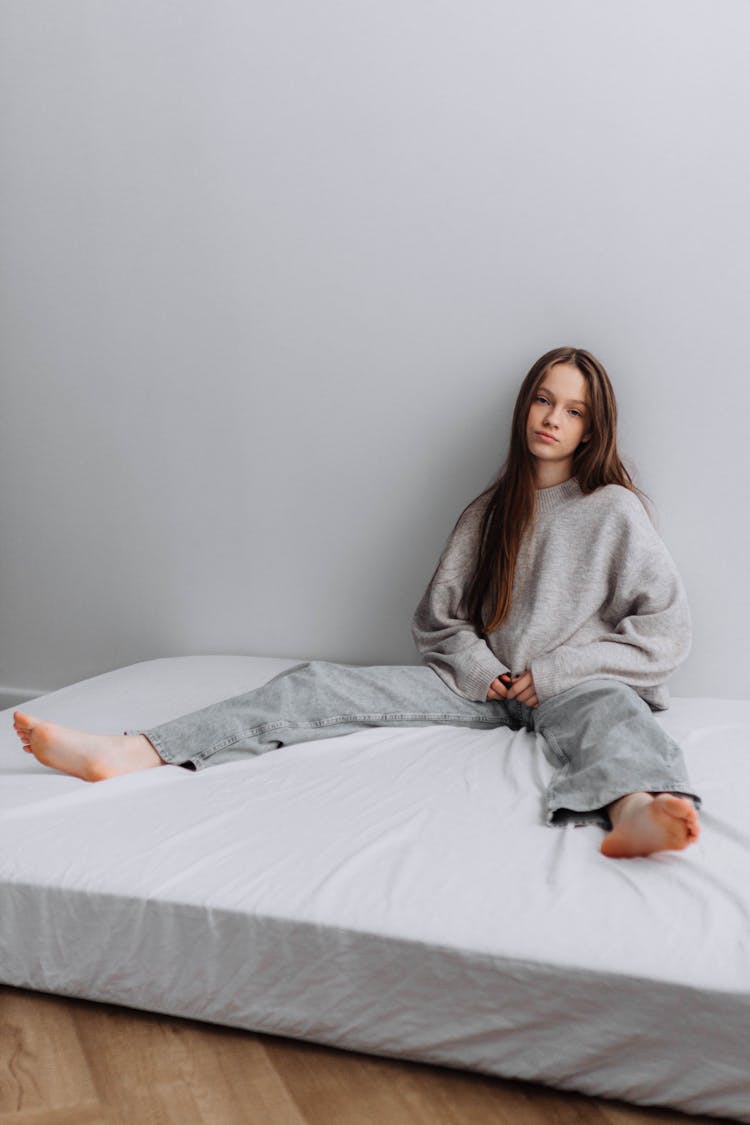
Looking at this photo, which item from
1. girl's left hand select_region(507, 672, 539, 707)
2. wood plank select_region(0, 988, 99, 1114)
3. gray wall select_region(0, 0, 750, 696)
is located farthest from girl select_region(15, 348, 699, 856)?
wood plank select_region(0, 988, 99, 1114)

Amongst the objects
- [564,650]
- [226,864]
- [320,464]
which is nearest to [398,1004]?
[226,864]

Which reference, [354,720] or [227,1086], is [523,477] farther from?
[227,1086]

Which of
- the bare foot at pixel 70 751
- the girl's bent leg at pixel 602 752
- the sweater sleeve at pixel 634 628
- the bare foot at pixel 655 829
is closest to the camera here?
the bare foot at pixel 655 829

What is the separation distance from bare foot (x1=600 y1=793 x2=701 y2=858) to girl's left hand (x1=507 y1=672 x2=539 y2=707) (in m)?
0.44

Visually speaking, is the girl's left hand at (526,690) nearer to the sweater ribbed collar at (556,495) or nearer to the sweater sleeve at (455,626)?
the sweater sleeve at (455,626)

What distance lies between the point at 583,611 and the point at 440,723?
11.6 inches

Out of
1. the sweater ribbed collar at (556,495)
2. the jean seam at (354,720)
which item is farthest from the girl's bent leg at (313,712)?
the sweater ribbed collar at (556,495)

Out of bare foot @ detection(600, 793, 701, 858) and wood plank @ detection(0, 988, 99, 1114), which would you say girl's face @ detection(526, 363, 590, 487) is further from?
wood plank @ detection(0, 988, 99, 1114)

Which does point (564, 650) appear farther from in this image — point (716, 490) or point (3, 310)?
point (3, 310)

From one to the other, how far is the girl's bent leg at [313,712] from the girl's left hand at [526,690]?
6 centimetres

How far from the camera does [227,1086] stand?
1045 millimetres

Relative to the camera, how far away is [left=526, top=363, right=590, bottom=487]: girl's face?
1.69m

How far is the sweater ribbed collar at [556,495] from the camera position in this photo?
1.73m

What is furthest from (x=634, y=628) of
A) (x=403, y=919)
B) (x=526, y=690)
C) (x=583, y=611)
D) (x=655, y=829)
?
(x=403, y=919)
